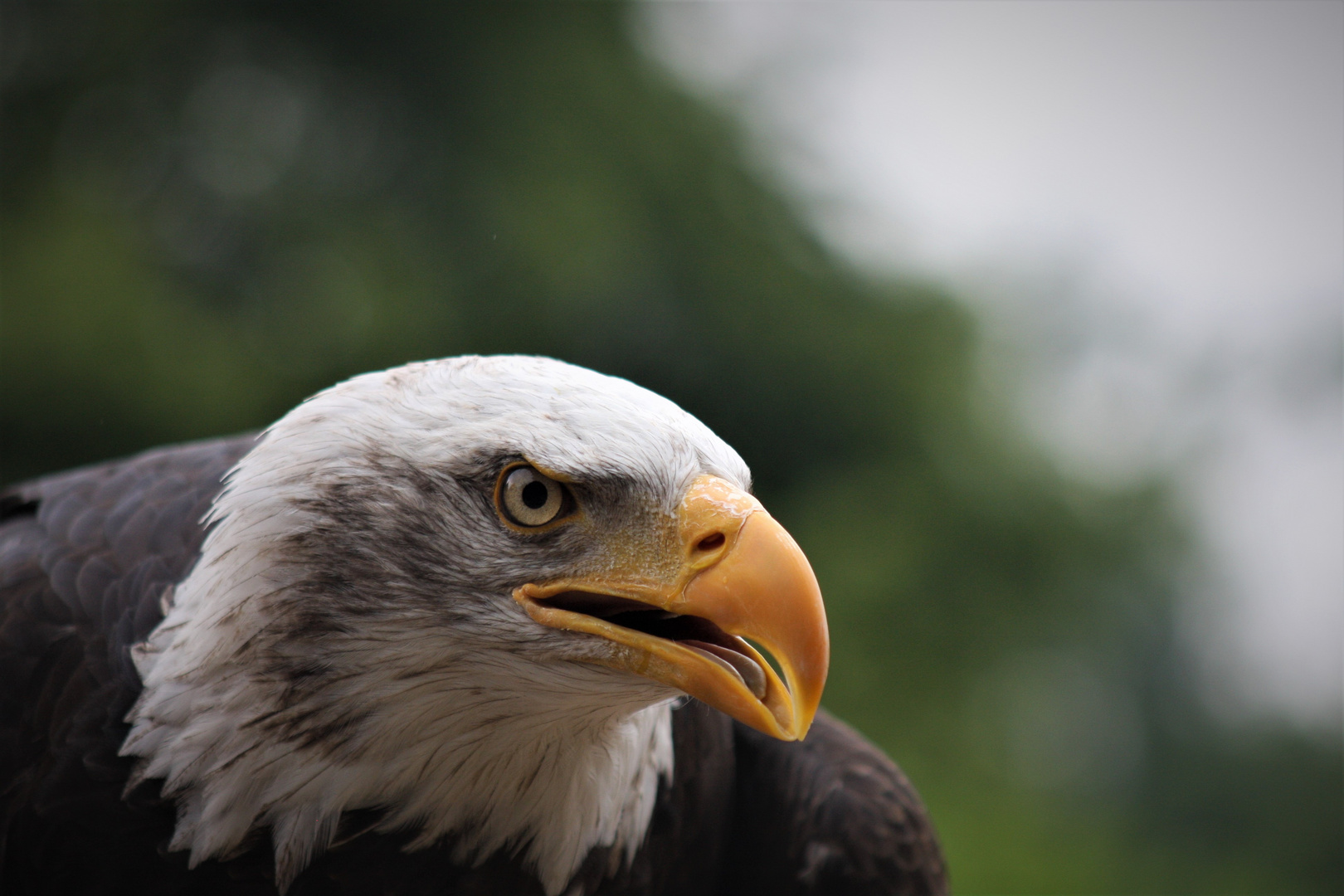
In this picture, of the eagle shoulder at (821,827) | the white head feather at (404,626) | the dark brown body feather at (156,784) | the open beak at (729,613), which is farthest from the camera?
the eagle shoulder at (821,827)

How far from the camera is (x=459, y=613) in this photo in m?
1.48

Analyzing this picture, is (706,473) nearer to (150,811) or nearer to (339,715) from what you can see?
(339,715)

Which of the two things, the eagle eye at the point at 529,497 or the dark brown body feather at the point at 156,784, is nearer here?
the eagle eye at the point at 529,497

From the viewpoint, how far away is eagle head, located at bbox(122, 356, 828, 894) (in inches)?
55.2

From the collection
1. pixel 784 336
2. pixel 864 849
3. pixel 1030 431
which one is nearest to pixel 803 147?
pixel 784 336

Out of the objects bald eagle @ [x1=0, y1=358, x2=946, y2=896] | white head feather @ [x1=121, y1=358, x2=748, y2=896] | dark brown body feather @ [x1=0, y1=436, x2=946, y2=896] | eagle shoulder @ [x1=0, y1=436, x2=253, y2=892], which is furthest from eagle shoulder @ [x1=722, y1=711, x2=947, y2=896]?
eagle shoulder @ [x1=0, y1=436, x2=253, y2=892]

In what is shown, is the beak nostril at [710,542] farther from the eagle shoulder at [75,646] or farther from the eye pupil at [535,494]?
the eagle shoulder at [75,646]

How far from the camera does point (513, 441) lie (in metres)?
1.46

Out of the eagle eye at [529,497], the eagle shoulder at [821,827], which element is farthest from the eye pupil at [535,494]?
the eagle shoulder at [821,827]

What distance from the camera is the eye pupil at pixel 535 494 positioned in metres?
1.47

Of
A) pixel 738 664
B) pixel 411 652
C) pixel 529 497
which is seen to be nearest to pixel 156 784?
pixel 411 652

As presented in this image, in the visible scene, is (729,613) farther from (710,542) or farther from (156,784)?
(156,784)

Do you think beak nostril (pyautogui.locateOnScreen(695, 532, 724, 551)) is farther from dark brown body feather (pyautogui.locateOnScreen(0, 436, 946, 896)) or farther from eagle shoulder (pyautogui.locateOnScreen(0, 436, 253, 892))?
eagle shoulder (pyautogui.locateOnScreen(0, 436, 253, 892))

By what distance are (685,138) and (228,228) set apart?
2454 mm
